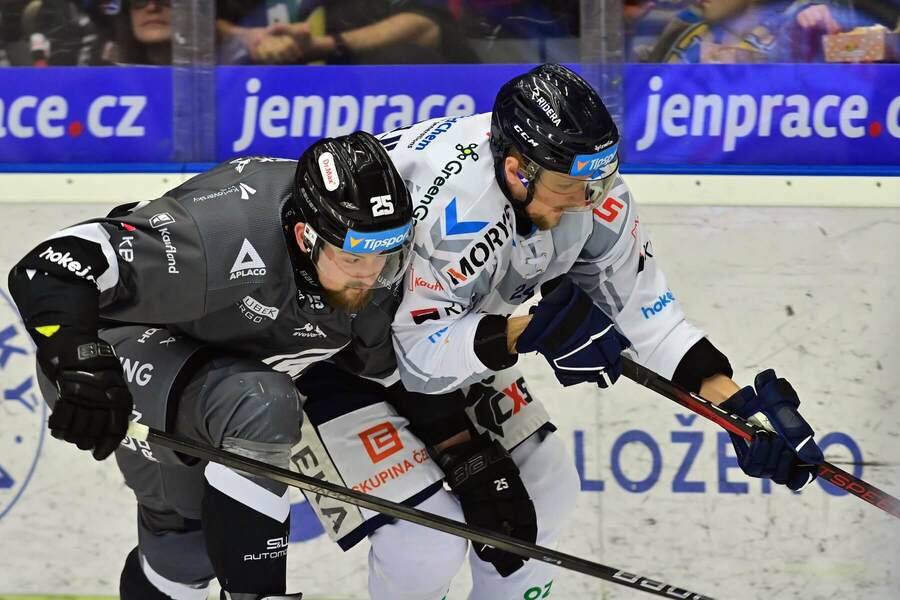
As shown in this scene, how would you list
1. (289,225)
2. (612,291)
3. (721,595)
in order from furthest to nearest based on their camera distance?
(721,595) → (612,291) → (289,225)

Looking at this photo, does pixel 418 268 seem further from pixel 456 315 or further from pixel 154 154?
pixel 154 154

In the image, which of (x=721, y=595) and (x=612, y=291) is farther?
(x=721, y=595)

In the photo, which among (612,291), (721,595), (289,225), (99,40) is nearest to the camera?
(289,225)

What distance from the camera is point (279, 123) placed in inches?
149

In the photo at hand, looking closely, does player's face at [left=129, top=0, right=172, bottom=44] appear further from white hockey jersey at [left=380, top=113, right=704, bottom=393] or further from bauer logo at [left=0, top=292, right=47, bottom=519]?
white hockey jersey at [left=380, top=113, right=704, bottom=393]

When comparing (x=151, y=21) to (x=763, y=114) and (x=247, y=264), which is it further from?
(x=763, y=114)

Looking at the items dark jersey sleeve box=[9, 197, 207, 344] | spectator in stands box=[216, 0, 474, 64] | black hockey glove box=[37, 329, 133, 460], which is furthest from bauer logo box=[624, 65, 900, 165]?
black hockey glove box=[37, 329, 133, 460]

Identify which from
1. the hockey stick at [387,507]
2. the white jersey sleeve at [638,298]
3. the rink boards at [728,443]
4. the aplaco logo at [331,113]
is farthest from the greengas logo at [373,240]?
the aplaco logo at [331,113]

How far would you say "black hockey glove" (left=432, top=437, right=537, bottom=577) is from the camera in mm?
2777

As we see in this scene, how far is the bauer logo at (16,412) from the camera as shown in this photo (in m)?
3.68

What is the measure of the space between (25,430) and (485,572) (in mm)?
1476

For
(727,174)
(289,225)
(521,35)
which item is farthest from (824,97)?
(289,225)

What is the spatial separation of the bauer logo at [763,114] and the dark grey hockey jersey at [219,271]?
4.30 feet

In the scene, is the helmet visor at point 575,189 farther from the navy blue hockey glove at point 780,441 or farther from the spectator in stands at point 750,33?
the spectator in stands at point 750,33
